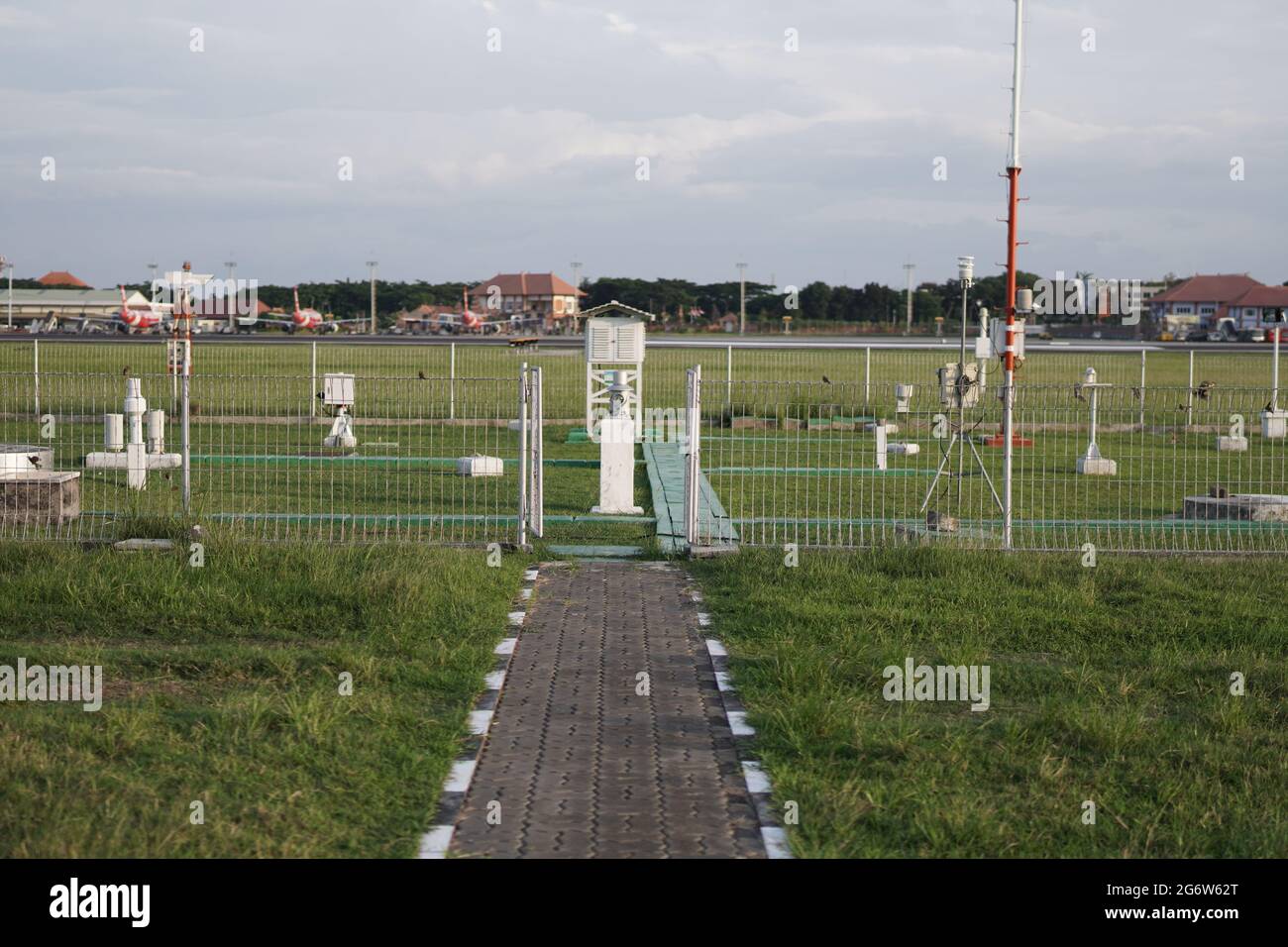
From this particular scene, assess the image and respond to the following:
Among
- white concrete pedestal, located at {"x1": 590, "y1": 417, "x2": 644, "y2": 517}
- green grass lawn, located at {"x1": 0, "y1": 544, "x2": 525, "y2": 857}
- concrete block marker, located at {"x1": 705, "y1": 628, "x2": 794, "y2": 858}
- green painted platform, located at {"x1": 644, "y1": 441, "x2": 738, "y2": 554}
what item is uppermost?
white concrete pedestal, located at {"x1": 590, "y1": 417, "x2": 644, "y2": 517}

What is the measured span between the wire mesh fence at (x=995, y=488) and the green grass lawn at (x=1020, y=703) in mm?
1412

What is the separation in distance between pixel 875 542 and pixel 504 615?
3.89 m

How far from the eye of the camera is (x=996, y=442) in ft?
81.3

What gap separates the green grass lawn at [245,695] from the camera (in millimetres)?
5816

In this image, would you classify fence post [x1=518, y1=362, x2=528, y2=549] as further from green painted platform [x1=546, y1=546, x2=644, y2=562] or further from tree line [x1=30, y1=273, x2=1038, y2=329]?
tree line [x1=30, y1=273, x2=1038, y2=329]

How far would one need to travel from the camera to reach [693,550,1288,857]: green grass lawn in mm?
6020

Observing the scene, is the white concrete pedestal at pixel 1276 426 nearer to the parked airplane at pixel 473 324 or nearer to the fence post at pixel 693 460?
the fence post at pixel 693 460

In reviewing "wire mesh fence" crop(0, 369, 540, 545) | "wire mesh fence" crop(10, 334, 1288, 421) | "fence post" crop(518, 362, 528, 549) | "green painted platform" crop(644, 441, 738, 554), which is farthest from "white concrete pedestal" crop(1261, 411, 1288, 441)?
"fence post" crop(518, 362, 528, 549)

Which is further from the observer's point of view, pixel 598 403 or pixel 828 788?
pixel 598 403

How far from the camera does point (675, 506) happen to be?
15945 millimetres

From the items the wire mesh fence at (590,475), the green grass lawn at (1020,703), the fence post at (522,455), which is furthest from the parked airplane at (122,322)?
the green grass lawn at (1020,703)

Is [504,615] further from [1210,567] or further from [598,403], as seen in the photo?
[598,403]

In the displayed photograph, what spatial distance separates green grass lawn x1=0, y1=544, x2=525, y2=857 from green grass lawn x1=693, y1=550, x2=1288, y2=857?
5.98 ft
